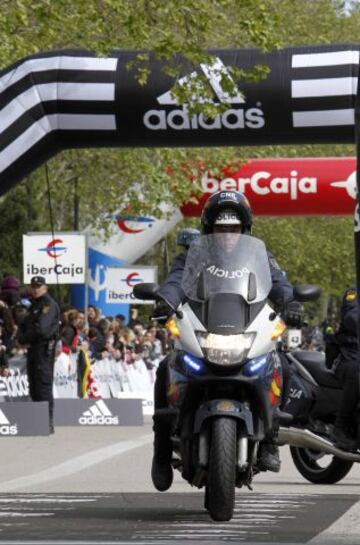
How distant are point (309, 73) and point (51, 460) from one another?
4.39 m

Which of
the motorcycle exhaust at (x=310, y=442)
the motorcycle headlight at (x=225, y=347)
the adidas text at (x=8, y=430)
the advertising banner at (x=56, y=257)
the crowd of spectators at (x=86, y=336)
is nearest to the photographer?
the motorcycle headlight at (x=225, y=347)

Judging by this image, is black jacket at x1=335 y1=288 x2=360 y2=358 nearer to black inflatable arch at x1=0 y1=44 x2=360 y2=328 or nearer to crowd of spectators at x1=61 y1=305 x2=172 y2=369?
Answer: black inflatable arch at x1=0 y1=44 x2=360 y2=328

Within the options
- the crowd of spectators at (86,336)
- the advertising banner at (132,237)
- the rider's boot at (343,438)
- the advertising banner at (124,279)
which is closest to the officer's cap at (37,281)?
the crowd of spectators at (86,336)

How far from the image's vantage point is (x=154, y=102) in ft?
60.0

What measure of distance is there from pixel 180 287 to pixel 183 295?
0.20 ft

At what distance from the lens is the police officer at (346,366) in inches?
532

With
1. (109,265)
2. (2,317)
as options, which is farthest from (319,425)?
(109,265)

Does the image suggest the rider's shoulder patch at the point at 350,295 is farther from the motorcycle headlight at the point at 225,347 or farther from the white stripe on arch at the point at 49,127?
the white stripe on arch at the point at 49,127

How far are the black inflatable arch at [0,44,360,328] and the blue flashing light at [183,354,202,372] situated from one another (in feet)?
26.8

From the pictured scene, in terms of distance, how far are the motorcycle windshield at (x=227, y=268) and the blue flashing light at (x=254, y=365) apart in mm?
363

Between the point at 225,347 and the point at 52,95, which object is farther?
the point at 52,95

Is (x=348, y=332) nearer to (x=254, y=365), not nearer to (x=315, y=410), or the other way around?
(x=315, y=410)

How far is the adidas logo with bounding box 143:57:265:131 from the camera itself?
18.3 meters

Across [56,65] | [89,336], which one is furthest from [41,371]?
[89,336]
